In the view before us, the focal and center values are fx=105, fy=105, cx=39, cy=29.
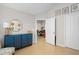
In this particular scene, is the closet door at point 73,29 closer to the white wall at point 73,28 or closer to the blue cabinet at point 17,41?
the white wall at point 73,28

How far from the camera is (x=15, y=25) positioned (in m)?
3.57

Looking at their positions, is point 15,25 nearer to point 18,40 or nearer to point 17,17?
point 17,17

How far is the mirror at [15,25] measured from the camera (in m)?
3.42

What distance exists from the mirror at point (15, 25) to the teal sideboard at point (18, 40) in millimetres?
292

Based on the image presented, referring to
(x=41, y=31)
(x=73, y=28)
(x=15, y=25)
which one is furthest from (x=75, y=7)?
(x=15, y=25)

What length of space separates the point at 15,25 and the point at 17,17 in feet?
0.98

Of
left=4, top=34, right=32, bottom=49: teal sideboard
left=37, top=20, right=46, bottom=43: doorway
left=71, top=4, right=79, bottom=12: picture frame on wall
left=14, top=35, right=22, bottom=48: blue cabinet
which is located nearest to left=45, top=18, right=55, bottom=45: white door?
left=37, top=20, right=46, bottom=43: doorway

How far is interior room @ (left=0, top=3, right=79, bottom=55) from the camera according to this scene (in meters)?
3.32

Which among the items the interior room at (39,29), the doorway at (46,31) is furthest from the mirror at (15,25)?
the doorway at (46,31)

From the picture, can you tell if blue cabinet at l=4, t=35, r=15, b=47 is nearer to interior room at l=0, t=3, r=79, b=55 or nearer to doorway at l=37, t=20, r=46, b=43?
interior room at l=0, t=3, r=79, b=55

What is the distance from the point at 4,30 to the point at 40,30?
1.21 m

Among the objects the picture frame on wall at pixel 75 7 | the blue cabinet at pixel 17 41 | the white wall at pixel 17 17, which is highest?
the picture frame on wall at pixel 75 7

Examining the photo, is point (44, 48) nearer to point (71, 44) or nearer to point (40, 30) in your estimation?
point (40, 30)

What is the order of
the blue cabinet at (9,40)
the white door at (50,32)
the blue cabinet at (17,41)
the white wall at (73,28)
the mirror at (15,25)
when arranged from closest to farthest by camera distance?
the mirror at (15,25) → the blue cabinet at (9,40) → the blue cabinet at (17,41) → the white door at (50,32) → the white wall at (73,28)
